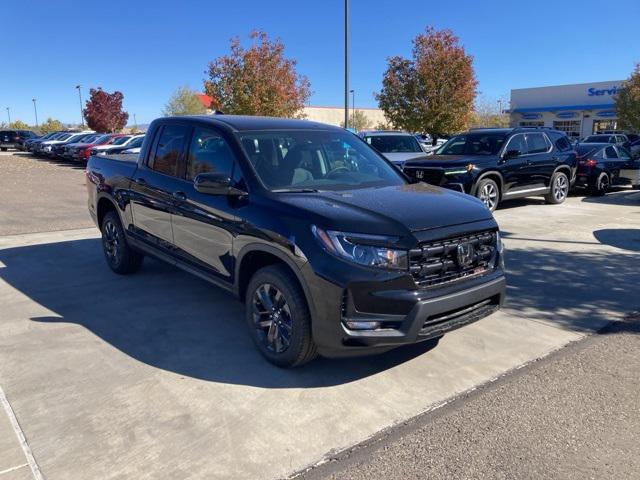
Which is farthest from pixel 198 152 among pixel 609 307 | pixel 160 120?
pixel 609 307

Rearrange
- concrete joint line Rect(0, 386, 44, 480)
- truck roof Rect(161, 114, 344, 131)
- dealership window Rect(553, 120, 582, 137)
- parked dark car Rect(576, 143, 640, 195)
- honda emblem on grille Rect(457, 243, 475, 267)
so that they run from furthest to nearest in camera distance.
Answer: dealership window Rect(553, 120, 582, 137) → parked dark car Rect(576, 143, 640, 195) → truck roof Rect(161, 114, 344, 131) → honda emblem on grille Rect(457, 243, 475, 267) → concrete joint line Rect(0, 386, 44, 480)

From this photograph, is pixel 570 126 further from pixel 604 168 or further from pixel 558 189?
pixel 558 189

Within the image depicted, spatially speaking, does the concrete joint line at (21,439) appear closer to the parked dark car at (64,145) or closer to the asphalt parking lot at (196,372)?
the asphalt parking lot at (196,372)

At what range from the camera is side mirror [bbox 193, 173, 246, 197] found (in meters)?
4.03

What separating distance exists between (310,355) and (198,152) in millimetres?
2157

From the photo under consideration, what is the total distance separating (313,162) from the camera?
15.1 feet

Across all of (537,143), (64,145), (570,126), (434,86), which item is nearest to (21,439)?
(537,143)

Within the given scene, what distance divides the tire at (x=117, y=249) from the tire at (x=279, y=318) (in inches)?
101

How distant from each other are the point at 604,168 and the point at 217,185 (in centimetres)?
1364

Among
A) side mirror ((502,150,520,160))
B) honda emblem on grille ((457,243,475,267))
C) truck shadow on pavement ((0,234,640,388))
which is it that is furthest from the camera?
side mirror ((502,150,520,160))

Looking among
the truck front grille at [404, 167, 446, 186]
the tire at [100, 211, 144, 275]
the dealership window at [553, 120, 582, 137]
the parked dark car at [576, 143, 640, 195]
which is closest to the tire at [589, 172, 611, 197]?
the parked dark car at [576, 143, 640, 195]

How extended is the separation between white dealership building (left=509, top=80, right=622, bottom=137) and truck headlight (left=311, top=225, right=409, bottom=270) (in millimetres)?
49771

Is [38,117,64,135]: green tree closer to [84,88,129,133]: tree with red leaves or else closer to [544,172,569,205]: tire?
[84,88,129,133]: tree with red leaves

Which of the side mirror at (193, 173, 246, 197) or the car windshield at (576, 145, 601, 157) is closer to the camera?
the side mirror at (193, 173, 246, 197)
